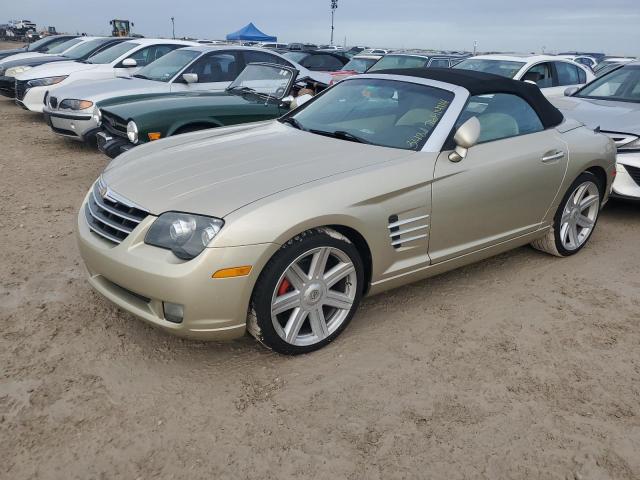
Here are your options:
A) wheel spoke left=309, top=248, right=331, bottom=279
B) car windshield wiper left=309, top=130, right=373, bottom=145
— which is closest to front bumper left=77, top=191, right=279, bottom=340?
wheel spoke left=309, top=248, right=331, bottom=279

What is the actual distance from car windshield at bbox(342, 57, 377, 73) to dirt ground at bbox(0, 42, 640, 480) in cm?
995

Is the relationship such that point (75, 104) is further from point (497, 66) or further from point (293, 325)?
point (497, 66)

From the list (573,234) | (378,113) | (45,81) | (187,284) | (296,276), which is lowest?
(573,234)

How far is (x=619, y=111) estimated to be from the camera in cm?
598

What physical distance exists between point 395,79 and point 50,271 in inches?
112

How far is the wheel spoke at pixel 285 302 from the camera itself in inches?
110

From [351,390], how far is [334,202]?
96cm

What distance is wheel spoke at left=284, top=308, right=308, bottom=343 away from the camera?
9.53 feet

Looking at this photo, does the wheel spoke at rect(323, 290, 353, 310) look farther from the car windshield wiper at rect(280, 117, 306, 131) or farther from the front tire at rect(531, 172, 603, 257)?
the front tire at rect(531, 172, 603, 257)

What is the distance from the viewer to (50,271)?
3.93m

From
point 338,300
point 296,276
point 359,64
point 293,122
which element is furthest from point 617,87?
point 359,64

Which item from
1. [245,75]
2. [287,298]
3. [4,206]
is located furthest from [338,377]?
[245,75]

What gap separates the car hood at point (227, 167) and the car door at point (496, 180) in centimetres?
43

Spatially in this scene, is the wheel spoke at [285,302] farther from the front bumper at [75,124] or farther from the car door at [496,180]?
the front bumper at [75,124]
